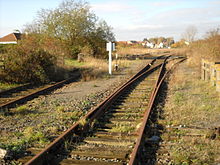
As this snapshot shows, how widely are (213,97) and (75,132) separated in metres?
6.15

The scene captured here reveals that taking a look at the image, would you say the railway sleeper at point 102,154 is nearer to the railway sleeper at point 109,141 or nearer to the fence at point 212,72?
the railway sleeper at point 109,141

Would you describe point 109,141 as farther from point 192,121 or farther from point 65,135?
point 192,121

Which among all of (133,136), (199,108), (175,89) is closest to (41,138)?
(133,136)

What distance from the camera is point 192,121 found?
737 cm

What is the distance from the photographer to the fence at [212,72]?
1112cm

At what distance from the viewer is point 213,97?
10359 mm

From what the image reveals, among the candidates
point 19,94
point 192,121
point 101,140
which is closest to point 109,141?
point 101,140

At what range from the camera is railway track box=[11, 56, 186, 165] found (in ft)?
16.2

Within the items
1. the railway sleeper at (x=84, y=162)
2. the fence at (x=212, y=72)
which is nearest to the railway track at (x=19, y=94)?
the railway sleeper at (x=84, y=162)

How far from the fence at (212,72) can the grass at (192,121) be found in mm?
346

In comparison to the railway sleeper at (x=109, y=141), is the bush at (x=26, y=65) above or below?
above

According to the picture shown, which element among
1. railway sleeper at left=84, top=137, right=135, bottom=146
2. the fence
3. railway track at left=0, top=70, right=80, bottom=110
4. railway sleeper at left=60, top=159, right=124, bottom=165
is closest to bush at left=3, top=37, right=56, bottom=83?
railway track at left=0, top=70, right=80, bottom=110

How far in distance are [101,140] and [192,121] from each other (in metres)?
2.78

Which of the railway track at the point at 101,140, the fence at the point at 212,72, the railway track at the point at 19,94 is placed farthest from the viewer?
the fence at the point at 212,72
